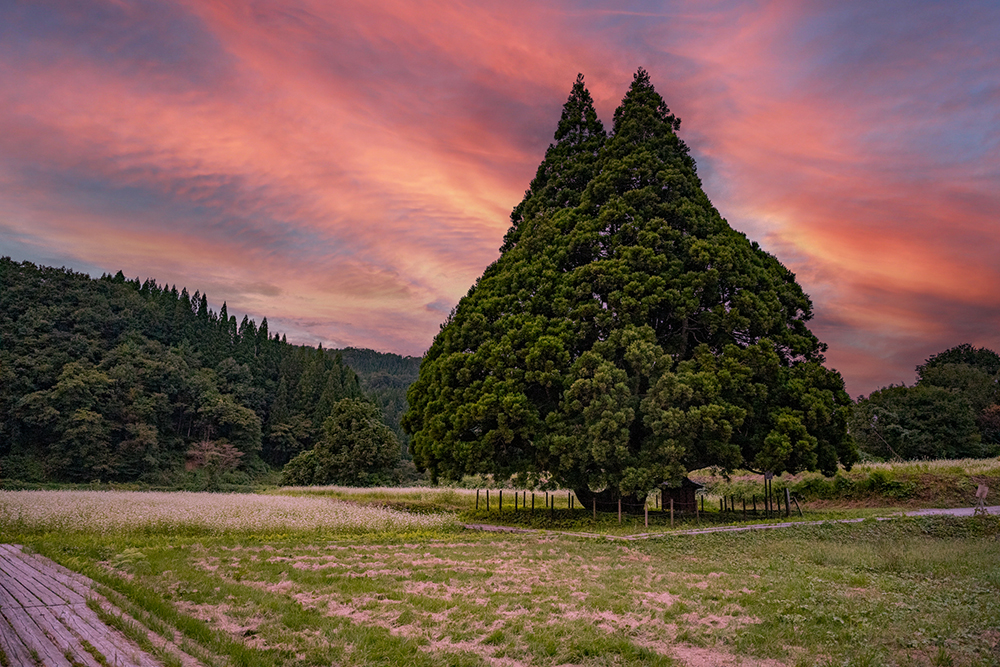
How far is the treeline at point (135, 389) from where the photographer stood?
59594 millimetres

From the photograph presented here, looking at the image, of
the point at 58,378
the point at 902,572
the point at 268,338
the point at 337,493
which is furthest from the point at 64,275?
the point at 902,572

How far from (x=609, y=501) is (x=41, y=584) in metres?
22.6

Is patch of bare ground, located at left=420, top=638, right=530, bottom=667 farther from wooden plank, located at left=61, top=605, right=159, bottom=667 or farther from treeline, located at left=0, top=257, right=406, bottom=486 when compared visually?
treeline, located at left=0, top=257, right=406, bottom=486

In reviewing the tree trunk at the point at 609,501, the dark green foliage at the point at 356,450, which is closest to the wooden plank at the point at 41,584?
the tree trunk at the point at 609,501

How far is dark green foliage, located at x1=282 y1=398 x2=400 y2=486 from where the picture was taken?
192 ft

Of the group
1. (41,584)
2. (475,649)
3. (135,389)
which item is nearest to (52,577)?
(41,584)

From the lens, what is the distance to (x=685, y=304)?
2467 cm

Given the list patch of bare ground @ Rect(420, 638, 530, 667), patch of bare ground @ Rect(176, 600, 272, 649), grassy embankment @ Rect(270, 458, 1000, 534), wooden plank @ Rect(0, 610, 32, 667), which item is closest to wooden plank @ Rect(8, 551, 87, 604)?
patch of bare ground @ Rect(176, 600, 272, 649)

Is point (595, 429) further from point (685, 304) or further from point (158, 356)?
point (158, 356)

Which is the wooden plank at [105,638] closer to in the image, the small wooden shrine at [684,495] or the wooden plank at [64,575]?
the wooden plank at [64,575]

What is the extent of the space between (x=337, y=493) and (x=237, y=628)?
1598 inches

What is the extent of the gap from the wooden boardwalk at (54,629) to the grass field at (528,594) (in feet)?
2.17

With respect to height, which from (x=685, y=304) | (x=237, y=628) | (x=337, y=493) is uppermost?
(x=685, y=304)

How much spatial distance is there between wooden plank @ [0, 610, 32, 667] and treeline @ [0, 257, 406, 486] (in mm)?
60330
